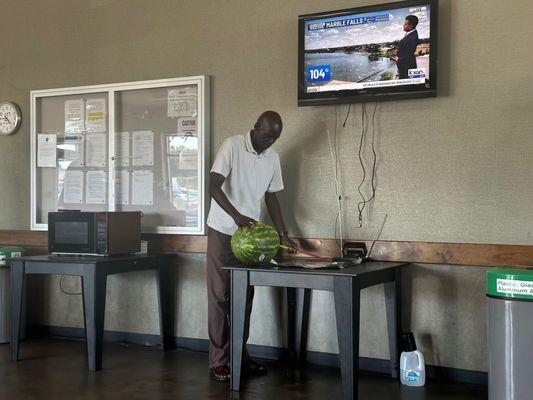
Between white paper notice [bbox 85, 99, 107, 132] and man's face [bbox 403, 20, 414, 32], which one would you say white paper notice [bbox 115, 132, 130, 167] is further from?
man's face [bbox 403, 20, 414, 32]

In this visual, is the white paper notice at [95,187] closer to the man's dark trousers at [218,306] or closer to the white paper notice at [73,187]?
the white paper notice at [73,187]

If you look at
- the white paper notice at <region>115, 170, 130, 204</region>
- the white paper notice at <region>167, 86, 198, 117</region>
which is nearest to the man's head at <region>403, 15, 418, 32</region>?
the white paper notice at <region>167, 86, 198, 117</region>

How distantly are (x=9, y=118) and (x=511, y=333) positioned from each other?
4.46 meters

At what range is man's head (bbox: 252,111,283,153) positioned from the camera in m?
4.11

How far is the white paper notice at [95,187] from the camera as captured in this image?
5395 millimetres

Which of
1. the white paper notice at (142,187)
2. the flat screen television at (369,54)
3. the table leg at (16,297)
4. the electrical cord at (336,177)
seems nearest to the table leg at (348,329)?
the electrical cord at (336,177)

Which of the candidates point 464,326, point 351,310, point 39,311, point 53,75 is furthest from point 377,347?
point 53,75

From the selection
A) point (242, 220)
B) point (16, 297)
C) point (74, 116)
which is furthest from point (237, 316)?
point (74, 116)

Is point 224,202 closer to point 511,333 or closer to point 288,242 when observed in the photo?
point 288,242

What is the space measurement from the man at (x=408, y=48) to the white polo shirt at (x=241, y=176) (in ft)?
3.18

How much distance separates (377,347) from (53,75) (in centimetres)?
343

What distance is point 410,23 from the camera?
417 centimetres

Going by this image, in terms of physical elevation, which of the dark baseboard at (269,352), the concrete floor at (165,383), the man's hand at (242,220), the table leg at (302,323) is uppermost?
the man's hand at (242,220)

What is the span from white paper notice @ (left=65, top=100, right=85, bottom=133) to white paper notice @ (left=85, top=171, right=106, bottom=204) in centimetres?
39
